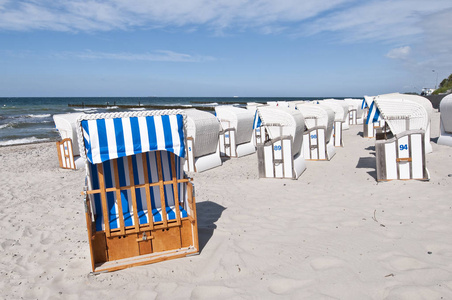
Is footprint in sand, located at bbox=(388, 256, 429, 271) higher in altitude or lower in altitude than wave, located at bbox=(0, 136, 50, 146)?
lower

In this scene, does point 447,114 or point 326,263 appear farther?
point 447,114

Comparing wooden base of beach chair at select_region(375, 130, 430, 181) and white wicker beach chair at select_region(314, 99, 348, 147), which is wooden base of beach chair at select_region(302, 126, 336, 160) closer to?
white wicker beach chair at select_region(314, 99, 348, 147)

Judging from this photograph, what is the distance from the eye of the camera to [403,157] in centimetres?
801

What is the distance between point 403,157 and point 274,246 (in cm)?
475

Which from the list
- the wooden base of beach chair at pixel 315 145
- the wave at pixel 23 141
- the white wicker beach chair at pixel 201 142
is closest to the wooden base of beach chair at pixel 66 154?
the white wicker beach chair at pixel 201 142

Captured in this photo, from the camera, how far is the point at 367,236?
5238mm

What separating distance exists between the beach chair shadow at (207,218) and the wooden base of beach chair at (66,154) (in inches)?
271

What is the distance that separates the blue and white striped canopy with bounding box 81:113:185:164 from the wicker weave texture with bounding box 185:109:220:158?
643 cm

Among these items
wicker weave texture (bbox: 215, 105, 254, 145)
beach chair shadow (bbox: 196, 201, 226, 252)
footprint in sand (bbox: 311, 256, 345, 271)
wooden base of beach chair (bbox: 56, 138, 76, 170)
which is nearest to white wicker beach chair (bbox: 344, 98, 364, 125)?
wicker weave texture (bbox: 215, 105, 254, 145)

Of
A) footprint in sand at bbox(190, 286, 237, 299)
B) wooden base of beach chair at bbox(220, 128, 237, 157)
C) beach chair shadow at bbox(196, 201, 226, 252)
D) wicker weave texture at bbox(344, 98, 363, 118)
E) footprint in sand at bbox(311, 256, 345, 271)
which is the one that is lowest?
footprint in sand at bbox(190, 286, 237, 299)

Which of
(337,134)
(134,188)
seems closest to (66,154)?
(134,188)

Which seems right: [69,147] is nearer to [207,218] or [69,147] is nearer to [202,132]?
[202,132]

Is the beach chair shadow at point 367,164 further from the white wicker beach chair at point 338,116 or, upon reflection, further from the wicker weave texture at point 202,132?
the wicker weave texture at point 202,132

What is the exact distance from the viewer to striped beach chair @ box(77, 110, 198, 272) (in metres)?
4.41
